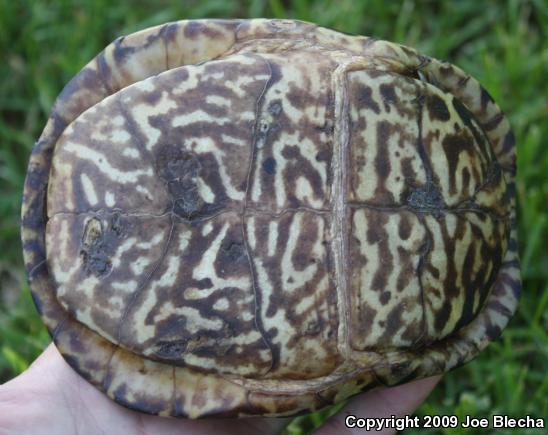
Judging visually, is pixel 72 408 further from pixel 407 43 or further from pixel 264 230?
pixel 407 43

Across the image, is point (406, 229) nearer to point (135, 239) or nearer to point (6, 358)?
point (135, 239)

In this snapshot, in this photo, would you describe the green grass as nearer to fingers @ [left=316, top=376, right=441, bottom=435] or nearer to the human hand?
fingers @ [left=316, top=376, right=441, bottom=435]

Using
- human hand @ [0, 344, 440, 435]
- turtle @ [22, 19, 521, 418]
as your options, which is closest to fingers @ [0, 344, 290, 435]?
human hand @ [0, 344, 440, 435]

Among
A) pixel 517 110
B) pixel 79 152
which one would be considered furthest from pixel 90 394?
pixel 517 110

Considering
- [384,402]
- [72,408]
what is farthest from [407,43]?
[72,408]

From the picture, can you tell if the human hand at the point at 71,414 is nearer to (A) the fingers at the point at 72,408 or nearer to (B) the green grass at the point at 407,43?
(A) the fingers at the point at 72,408

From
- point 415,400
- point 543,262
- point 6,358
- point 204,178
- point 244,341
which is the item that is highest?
point 204,178
